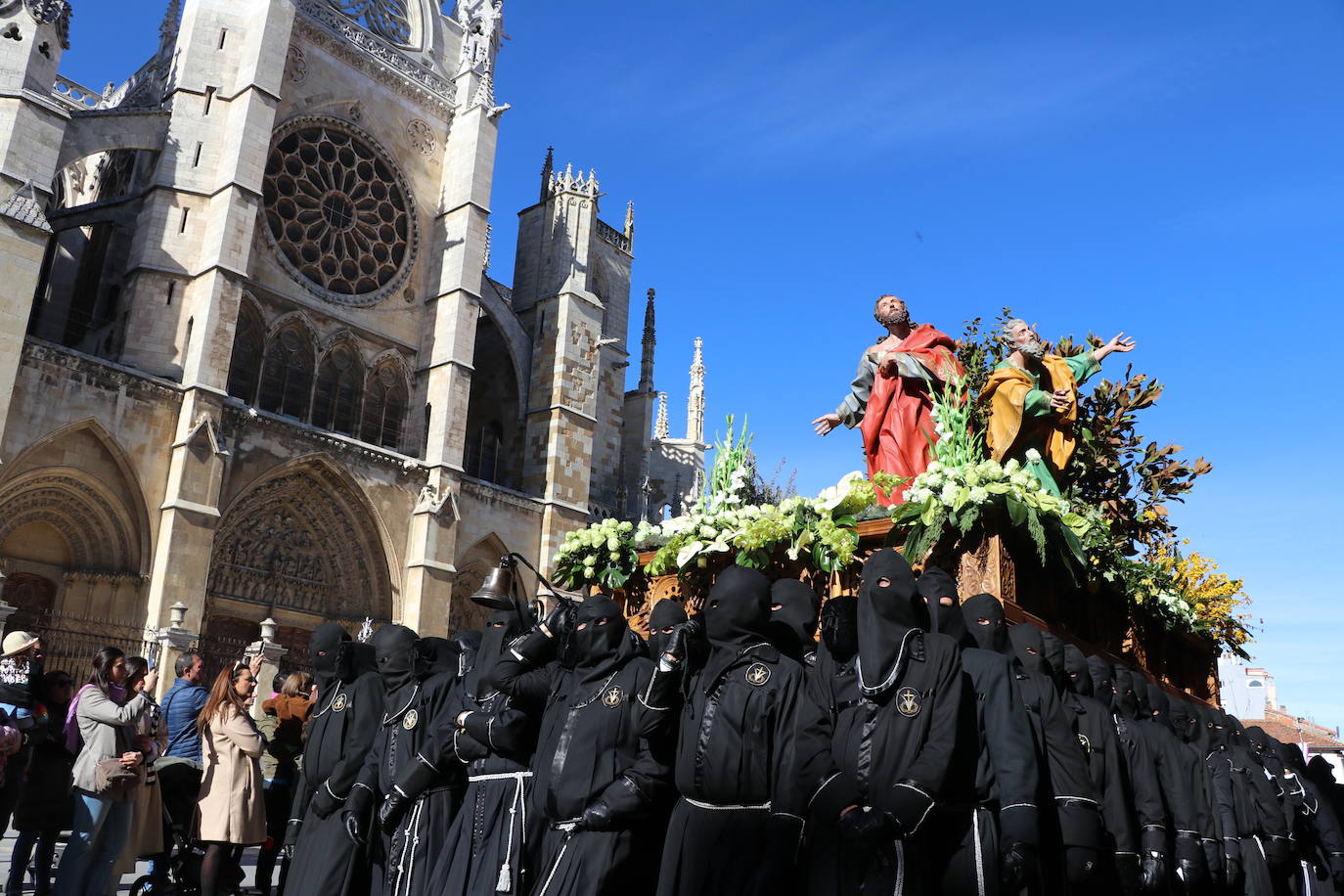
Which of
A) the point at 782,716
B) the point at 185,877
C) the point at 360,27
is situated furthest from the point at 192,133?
the point at 782,716

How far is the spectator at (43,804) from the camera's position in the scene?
19.6ft

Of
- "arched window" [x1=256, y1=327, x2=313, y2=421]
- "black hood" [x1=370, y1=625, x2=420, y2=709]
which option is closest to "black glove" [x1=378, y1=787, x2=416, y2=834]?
"black hood" [x1=370, y1=625, x2=420, y2=709]

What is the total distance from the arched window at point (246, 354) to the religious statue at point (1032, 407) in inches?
663

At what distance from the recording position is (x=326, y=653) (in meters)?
5.88

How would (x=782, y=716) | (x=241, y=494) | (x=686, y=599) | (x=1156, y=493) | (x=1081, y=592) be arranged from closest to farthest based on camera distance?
(x=782, y=716), (x=686, y=599), (x=1081, y=592), (x=1156, y=493), (x=241, y=494)

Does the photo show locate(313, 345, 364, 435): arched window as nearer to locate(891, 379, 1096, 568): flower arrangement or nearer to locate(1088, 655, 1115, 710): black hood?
locate(891, 379, 1096, 568): flower arrangement

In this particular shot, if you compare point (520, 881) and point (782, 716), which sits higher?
point (782, 716)

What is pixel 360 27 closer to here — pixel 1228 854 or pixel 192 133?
pixel 192 133

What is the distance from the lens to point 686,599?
5.73m

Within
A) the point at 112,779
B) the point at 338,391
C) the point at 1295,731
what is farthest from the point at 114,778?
the point at 1295,731

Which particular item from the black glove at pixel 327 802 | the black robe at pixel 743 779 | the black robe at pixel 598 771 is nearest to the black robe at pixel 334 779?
the black glove at pixel 327 802

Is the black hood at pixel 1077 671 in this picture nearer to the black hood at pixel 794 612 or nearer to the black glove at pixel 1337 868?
the black hood at pixel 794 612

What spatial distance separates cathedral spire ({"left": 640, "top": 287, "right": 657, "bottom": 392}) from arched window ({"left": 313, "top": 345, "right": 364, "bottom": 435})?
9371 millimetres

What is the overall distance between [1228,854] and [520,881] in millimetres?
4285
